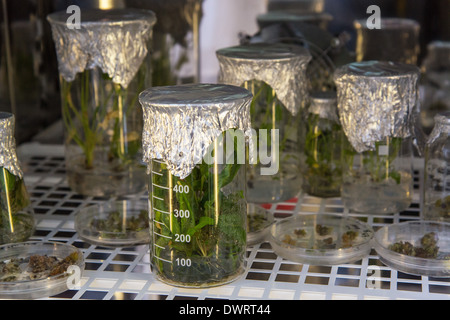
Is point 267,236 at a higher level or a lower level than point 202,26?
lower

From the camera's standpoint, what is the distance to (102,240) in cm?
121

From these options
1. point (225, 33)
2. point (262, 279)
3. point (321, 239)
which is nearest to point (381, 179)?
point (321, 239)

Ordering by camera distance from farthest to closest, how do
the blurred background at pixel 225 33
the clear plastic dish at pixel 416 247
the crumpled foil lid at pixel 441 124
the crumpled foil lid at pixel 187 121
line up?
the blurred background at pixel 225 33 → the crumpled foil lid at pixel 441 124 → the clear plastic dish at pixel 416 247 → the crumpled foil lid at pixel 187 121

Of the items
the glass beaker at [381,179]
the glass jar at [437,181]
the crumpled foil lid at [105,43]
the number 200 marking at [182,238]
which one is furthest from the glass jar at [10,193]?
the glass jar at [437,181]

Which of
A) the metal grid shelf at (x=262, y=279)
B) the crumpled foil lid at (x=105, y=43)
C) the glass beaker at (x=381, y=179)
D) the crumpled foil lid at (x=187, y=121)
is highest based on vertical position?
the crumpled foil lid at (x=105, y=43)

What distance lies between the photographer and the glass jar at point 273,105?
1315 mm

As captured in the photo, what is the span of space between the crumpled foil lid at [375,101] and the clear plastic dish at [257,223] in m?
0.21

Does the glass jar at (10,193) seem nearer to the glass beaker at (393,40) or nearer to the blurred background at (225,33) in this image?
the blurred background at (225,33)

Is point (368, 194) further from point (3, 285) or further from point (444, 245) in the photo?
point (3, 285)

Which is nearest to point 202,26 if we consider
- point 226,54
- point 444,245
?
point 226,54

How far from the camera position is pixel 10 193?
120cm
